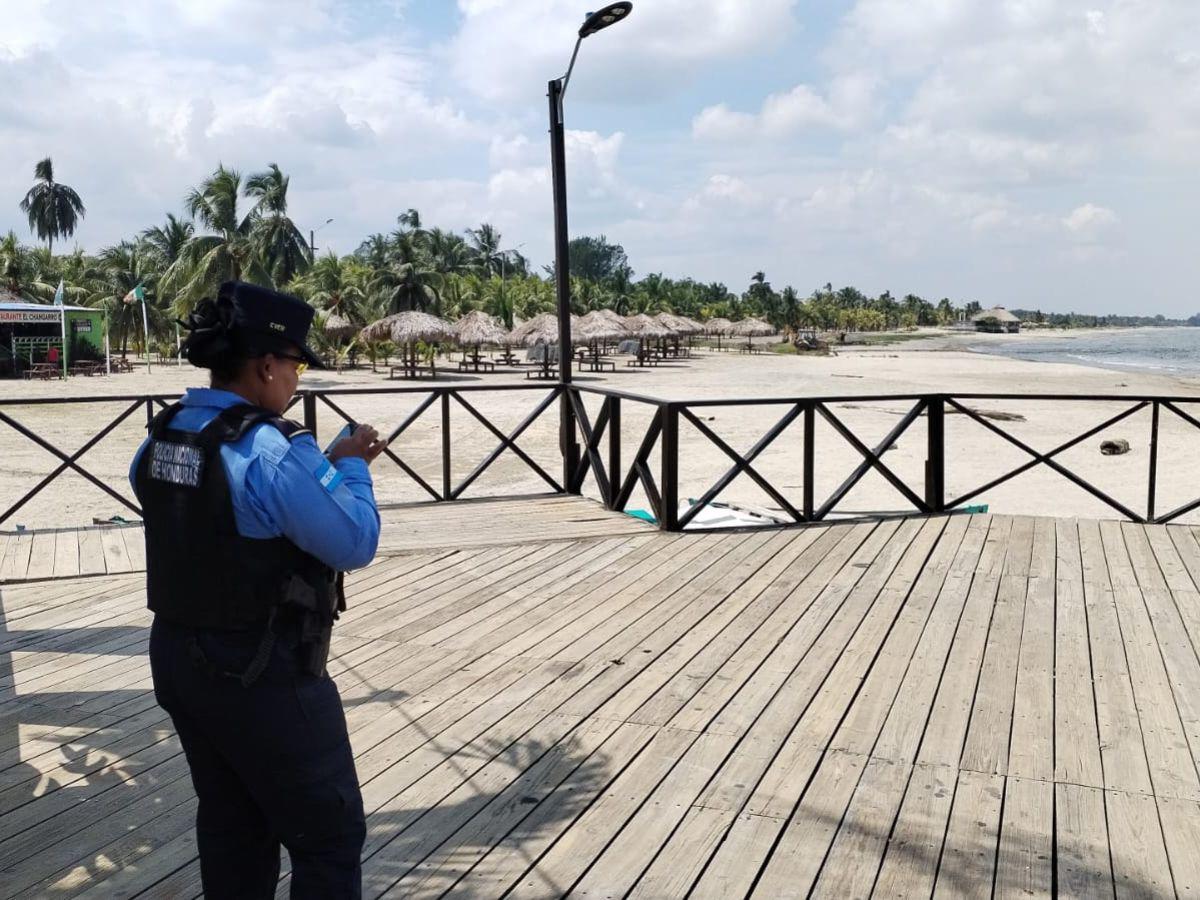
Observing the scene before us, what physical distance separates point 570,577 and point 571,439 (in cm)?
305

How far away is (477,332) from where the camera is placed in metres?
41.4

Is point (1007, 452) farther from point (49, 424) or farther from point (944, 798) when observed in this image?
point (49, 424)

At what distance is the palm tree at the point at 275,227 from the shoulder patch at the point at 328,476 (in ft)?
134

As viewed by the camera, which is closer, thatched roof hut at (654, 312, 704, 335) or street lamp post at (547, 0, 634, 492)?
street lamp post at (547, 0, 634, 492)

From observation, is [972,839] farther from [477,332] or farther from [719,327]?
[719,327]

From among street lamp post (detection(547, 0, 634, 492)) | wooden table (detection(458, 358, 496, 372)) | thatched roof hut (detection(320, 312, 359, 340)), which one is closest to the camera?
street lamp post (detection(547, 0, 634, 492))

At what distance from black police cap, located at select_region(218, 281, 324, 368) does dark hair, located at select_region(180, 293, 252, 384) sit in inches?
0.5

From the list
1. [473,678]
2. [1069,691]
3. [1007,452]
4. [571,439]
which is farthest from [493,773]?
[1007,452]

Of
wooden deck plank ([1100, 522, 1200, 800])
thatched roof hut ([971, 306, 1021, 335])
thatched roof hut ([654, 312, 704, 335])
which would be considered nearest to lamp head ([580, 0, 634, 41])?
wooden deck plank ([1100, 522, 1200, 800])

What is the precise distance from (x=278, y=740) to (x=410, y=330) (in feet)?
126

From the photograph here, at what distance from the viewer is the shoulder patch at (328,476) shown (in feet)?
6.23

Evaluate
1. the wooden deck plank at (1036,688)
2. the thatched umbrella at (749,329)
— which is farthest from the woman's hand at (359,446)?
the thatched umbrella at (749,329)

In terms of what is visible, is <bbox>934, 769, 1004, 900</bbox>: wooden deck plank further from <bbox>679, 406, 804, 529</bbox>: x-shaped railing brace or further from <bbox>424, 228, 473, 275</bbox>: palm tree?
<bbox>424, 228, 473, 275</bbox>: palm tree

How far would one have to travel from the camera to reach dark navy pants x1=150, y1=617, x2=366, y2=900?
189 cm
